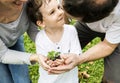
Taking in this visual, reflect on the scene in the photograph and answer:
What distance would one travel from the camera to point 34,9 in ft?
10.4

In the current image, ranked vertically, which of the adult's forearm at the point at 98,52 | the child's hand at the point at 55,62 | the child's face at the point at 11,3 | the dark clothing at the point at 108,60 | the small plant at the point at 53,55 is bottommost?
the dark clothing at the point at 108,60

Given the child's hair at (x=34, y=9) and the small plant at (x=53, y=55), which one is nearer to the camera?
the small plant at (x=53, y=55)

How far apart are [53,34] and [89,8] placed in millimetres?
572

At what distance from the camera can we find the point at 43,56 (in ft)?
10.2

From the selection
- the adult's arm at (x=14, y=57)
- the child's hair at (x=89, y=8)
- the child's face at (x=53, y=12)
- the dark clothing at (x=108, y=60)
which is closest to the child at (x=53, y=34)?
the child's face at (x=53, y=12)

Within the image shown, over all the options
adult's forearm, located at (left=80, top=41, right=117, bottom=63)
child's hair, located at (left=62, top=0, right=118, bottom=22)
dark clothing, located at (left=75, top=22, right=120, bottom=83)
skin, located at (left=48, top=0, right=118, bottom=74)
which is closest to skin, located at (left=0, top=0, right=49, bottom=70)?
skin, located at (left=48, top=0, right=118, bottom=74)

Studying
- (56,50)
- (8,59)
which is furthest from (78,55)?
(8,59)

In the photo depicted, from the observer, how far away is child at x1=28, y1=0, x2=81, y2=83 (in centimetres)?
313

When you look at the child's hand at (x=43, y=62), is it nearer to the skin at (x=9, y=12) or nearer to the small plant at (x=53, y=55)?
the small plant at (x=53, y=55)

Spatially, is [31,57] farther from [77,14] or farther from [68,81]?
[77,14]

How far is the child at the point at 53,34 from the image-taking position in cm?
313

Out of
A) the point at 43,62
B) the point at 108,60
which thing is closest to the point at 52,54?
the point at 43,62

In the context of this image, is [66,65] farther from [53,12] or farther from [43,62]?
[53,12]

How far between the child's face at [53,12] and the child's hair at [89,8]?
30cm
